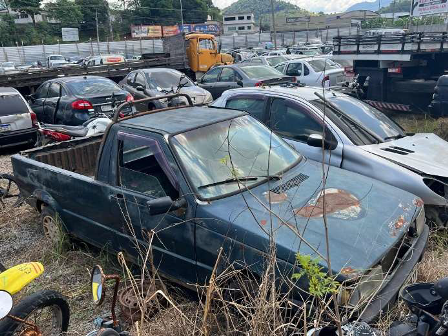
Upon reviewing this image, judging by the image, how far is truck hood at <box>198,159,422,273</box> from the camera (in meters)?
2.87

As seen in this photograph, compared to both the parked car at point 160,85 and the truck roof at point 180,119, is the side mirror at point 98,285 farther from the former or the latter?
the parked car at point 160,85

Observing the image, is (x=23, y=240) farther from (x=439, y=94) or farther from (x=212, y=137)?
(x=439, y=94)

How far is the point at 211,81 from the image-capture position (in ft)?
45.5

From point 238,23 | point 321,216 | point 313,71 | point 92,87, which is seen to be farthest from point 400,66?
point 238,23

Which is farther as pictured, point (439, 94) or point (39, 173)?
point (439, 94)

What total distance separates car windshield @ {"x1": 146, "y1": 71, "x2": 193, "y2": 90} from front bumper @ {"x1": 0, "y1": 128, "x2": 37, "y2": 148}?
13.2 feet

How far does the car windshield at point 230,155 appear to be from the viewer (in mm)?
3482

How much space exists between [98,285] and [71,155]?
3735mm

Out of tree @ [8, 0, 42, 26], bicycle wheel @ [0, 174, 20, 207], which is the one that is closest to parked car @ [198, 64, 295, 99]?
bicycle wheel @ [0, 174, 20, 207]

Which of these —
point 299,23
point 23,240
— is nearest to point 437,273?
point 23,240

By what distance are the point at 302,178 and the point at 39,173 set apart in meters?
3.05

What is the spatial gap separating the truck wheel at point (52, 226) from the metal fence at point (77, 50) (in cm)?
4187

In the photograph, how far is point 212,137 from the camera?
3.89 metres

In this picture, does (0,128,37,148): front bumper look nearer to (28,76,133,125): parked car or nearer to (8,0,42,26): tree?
(28,76,133,125): parked car
